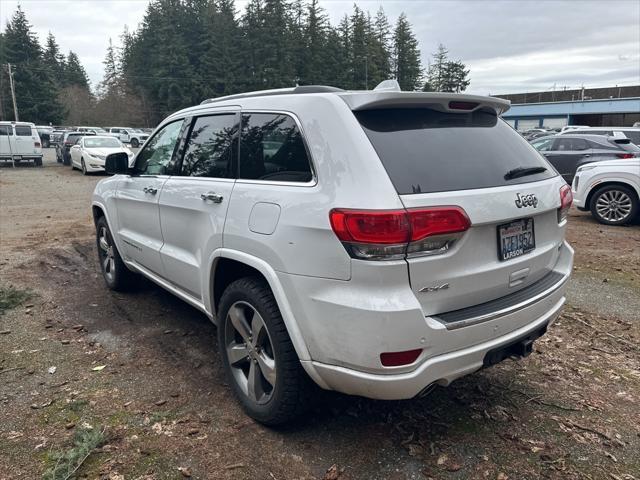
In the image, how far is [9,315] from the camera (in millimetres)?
4621

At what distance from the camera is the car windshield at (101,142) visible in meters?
19.7

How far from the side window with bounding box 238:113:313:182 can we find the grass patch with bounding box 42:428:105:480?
1.69 metres

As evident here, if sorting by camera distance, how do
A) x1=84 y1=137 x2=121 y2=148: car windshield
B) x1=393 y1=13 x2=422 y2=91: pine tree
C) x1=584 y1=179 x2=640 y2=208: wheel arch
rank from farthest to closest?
x1=393 y1=13 x2=422 y2=91: pine tree
x1=84 y1=137 x2=121 y2=148: car windshield
x1=584 y1=179 x2=640 y2=208: wheel arch

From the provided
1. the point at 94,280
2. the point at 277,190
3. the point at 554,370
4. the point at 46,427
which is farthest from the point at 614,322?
the point at 94,280

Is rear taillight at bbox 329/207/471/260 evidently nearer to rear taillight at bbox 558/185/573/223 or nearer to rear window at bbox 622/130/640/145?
rear taillight at bbox 558/185/573/223

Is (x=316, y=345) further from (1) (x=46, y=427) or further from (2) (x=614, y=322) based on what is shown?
(2) (x=614, y=322)

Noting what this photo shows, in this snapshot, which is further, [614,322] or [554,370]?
[614,322]

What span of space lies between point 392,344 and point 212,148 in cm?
191

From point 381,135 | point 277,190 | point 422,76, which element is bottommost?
point 277,190

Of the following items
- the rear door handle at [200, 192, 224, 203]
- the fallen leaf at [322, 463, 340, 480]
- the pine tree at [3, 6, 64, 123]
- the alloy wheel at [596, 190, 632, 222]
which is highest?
the pine tree at [3, 6, 64, 123]

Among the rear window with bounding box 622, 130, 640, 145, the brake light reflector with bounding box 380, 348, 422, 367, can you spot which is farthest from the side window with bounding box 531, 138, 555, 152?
the brake light reflector with bounding box 380, 348, 422, 367

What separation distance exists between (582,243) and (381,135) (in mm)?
6188

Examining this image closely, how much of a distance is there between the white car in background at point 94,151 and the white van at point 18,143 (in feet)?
13.8

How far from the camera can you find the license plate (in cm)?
251
